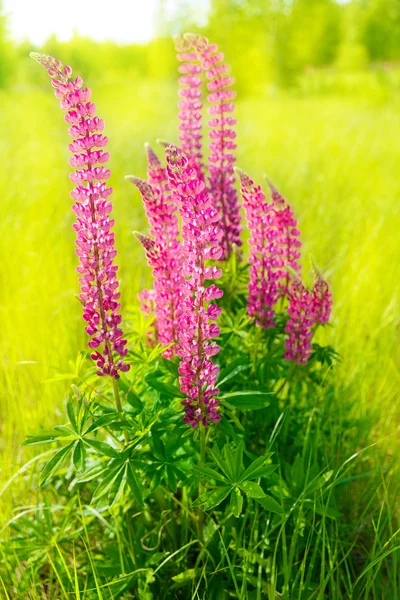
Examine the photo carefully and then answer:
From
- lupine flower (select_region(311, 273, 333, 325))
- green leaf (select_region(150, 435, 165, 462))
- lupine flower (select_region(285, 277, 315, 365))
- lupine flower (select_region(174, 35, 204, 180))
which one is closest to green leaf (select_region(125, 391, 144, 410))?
green leaf (select_region(150, 435, 165, 462))

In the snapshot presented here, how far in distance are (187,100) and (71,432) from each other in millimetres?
1017

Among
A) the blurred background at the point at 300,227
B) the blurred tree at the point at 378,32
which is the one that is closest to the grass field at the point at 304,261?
the blurred background at the point at 300,227

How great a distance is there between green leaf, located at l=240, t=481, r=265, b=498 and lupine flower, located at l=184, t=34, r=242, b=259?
0.70m

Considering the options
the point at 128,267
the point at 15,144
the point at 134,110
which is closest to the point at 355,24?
the point at 134,110

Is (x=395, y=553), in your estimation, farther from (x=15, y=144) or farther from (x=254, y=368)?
(x=15, y=144)

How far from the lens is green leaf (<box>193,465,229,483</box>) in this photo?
1.31m

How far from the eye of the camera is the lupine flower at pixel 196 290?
116 cm

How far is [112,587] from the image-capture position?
1596mm

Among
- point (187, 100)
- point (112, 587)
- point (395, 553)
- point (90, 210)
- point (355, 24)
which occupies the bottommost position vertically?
point (112, 587)

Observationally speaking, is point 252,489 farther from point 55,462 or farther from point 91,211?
point 91,211

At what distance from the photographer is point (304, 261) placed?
3.52 m

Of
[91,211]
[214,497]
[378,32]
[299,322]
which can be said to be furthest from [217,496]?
[378,32]

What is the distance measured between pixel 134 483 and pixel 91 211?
62 cm

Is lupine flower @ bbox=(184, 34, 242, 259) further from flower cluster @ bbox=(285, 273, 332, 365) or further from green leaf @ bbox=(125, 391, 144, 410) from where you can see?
green leaf @ bbox=(125, 391, 144, 410)
